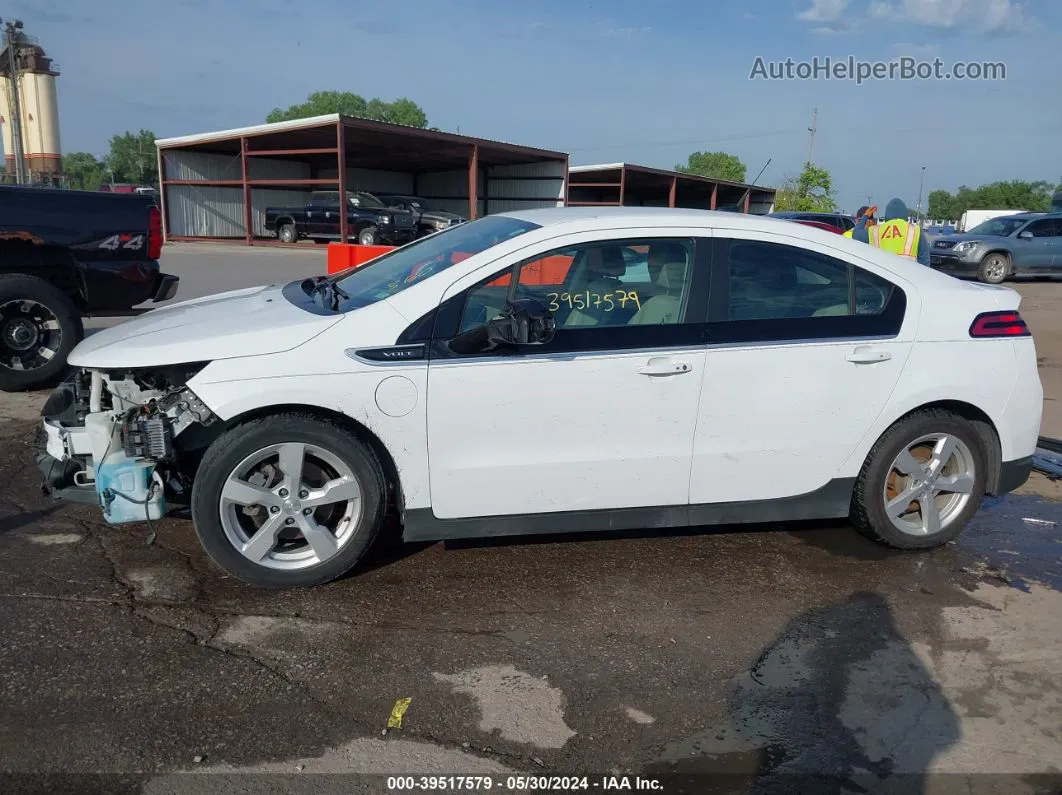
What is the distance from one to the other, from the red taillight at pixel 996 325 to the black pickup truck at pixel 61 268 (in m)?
6.00

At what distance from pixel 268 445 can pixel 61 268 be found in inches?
176

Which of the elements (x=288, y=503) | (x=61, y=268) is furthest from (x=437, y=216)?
(x=288, y=503)

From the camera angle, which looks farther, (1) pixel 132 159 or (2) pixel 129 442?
(1) pixel 132 159

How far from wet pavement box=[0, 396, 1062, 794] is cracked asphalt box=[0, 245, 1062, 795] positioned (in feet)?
0.03

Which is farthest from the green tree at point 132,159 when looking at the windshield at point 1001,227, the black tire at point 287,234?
the windshield at point 1001,227

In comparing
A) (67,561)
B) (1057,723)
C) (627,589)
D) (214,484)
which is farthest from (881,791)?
(67,561)

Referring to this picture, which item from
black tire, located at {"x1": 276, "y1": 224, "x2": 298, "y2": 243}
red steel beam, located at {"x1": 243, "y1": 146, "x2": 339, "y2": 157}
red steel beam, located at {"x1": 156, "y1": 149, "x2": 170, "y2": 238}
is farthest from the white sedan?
red steel beam, located at {"x1": 156, "y1": 149, "x2": 170, "y2": 238}

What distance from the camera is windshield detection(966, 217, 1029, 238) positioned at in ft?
69.4

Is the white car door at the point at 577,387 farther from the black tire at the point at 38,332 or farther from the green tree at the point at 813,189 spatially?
the green tree at the point at 813,189

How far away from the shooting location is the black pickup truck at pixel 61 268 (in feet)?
22.1

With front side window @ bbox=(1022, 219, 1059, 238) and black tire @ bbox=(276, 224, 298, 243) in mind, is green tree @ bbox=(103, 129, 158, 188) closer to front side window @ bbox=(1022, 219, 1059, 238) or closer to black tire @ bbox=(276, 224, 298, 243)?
black tire @ bbox=(276, 224, 298, 243)

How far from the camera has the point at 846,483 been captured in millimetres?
4273

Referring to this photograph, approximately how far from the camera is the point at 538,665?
3.33 meters

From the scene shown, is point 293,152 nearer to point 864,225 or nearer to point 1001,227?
point 1001,227
